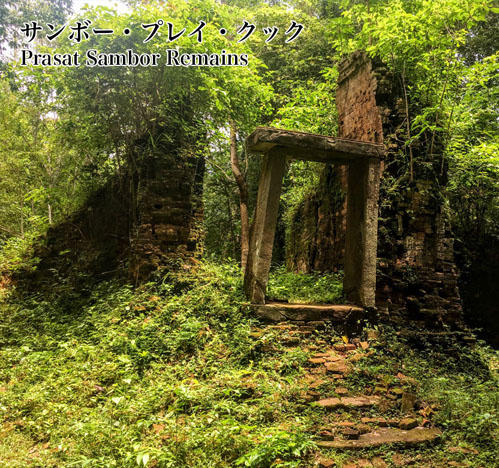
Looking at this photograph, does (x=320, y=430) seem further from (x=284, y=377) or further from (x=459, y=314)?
(x=459, y=314)

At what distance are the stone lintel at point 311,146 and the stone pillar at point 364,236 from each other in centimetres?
21

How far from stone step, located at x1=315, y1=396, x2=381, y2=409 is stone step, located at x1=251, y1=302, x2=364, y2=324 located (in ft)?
4.34

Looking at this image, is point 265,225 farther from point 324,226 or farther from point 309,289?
point 324,226

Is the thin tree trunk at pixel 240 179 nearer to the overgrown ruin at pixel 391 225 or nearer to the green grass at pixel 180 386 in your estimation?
the green grass at pixel 180 386

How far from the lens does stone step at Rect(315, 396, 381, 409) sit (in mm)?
3654

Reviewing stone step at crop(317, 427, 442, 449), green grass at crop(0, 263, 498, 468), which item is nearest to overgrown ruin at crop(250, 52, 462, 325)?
green grass at crop(0, 263, 498, 468)

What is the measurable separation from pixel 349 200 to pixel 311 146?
4.17 ft

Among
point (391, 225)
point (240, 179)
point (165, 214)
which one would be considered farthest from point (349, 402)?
point (240, 179)

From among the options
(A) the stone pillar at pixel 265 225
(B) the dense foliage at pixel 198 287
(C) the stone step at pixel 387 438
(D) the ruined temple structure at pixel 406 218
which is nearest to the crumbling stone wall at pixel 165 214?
(B) the dense foliage at pixel 198 287

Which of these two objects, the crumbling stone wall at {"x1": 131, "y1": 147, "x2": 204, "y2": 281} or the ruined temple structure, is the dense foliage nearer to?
the ruined temple structure

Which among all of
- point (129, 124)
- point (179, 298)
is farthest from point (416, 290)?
point (129, 124)

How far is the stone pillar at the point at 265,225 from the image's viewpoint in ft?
16.4

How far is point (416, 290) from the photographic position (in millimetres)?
5695

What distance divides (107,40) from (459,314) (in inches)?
307
